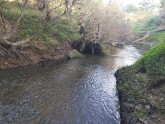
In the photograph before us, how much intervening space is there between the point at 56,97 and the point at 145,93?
688 centimetres

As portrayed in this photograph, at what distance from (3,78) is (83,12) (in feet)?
96.4

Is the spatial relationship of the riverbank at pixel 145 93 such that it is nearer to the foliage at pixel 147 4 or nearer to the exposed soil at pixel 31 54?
the exposed soil at pixel 31 54

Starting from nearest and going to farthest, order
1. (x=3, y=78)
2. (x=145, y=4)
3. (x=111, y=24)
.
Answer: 1. (x=3, y=78)
2. (x=111, y=24)
3. (x=145, y=4)

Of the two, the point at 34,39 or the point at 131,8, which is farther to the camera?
the point at 131,8

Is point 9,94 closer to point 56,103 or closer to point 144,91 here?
point 56,103

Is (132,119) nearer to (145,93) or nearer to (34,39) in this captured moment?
(145,93)

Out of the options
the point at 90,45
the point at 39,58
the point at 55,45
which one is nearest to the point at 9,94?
the point at 39,58

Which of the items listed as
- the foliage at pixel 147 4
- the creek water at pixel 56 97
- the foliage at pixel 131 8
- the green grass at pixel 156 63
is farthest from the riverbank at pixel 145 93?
the foliage at pixel 147 4

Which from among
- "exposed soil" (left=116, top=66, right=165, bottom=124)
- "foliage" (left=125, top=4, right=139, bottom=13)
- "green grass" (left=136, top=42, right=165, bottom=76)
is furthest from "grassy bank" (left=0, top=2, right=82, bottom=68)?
"foliage" (left=125, top=4, right=139, bottom=13)

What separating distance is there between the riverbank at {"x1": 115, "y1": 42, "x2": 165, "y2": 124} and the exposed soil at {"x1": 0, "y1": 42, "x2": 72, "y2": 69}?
13.1 metres

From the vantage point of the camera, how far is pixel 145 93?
17875 millimetres

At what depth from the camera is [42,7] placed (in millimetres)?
42406

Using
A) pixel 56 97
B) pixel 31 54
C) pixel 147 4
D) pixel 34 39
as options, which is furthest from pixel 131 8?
pixel 56 97

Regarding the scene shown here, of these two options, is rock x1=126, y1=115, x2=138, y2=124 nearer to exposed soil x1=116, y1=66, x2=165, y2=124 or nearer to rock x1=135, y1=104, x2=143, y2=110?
exposed soil x1=116, y1=66, x2=165, y2=124
